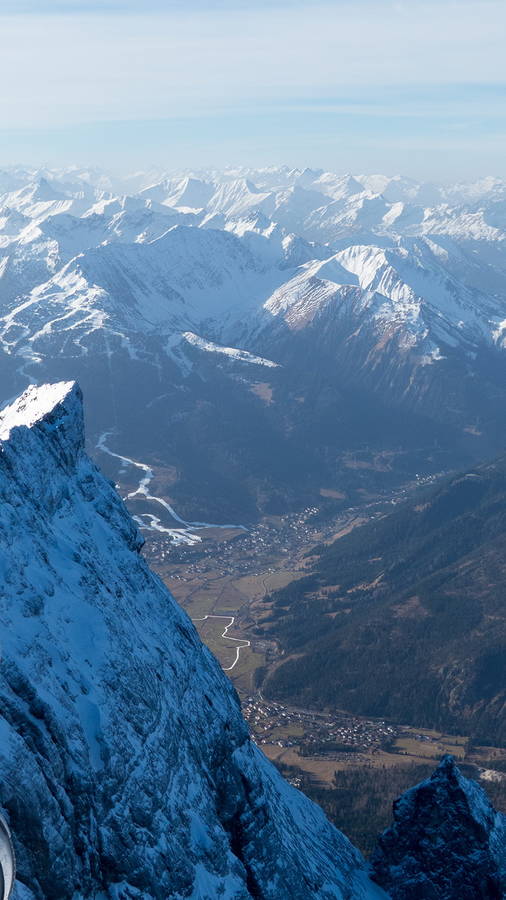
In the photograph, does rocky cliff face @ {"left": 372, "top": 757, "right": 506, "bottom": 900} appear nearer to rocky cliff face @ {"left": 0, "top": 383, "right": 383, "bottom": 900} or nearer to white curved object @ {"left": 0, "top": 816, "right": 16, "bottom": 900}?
rocky cliff face @ {"left": 0, "top": 383, "right": 383, "bottom": 900}

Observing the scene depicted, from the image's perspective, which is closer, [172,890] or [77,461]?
[172,890]

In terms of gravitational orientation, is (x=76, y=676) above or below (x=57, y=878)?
above

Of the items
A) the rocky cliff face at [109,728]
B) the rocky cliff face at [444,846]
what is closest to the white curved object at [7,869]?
the rocky cliff face at [109,728]

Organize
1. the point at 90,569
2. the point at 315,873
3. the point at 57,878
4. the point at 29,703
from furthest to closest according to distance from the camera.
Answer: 1. the point at 315,873
2. the point at 90,569
3. the point at 29,703
4. the point at 57,878

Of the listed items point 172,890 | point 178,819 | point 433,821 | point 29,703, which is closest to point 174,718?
point 178,819

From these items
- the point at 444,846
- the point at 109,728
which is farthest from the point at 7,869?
the point at 444,846

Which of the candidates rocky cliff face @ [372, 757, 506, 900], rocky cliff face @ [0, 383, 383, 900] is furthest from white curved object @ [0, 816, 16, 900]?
rocky cliff face @ [372, 757, 506, 900]

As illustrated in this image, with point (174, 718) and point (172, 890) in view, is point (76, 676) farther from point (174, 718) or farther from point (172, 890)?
point (172, 890)

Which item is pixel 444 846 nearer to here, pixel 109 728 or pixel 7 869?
pixel 109 728
